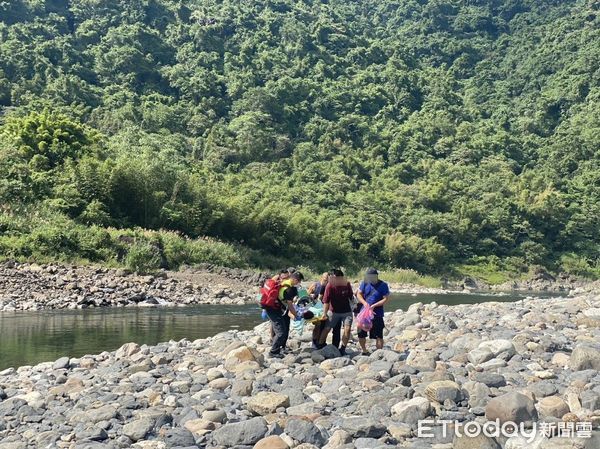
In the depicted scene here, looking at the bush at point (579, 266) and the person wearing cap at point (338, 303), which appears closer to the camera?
the person wearing cap at point (338, 303)

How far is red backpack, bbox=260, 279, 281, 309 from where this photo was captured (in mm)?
13578

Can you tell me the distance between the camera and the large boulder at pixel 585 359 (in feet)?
35.6

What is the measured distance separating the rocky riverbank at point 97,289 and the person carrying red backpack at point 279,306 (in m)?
21.3

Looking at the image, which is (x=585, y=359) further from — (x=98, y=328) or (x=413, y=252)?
(x=413, y=252)

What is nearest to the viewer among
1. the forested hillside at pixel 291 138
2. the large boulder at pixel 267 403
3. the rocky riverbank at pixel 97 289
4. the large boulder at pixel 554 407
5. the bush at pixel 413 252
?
the large boulder at pixel 554 407

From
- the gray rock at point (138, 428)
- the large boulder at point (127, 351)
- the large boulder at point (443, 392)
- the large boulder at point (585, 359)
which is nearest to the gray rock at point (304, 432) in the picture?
the gray rock at point (138, 428)

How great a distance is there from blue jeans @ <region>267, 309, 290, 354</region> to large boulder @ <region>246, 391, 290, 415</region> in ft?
12.0

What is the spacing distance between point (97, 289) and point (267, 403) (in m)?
28.8

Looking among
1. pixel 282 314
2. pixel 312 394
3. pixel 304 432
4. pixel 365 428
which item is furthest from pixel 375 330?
pixel 304 432

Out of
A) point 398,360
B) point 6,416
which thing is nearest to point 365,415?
point 398,360

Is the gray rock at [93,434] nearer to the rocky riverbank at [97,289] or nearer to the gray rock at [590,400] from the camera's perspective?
the gray rock at [590,400]

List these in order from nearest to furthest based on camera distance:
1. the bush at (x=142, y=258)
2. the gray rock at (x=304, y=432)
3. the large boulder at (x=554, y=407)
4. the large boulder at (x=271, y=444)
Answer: the large boulder at (x=271, y=444) → the gray rock at (x=304, y=432) → the large boulder at (x=554, y=407) → the bush at (x=142, y=258)

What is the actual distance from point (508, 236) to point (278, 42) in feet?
257

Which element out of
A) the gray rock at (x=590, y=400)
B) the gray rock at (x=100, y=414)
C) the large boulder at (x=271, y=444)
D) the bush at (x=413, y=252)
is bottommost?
the bush at (x=413, y=252)
